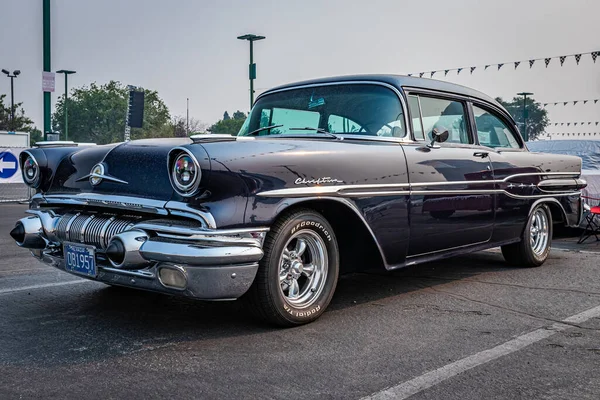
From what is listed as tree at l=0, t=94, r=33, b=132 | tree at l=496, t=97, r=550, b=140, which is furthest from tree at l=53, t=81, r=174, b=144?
tree at l=496, t=97, r=550, b=140

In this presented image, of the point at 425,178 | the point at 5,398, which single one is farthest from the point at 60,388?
the point at 425,178

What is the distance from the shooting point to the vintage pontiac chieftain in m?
3.61

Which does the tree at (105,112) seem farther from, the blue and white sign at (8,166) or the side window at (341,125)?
→ the side window at (341,125)

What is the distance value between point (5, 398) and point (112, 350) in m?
0.75

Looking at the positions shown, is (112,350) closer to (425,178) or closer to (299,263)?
(299,263)

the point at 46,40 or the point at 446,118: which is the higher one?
the point at 46,40

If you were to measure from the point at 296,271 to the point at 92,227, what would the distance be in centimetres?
121

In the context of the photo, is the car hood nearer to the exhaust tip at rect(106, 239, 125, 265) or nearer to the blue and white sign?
the exhaust tip at rect(106, 239, 125, 265)

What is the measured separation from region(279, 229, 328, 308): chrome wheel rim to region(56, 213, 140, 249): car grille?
90cm

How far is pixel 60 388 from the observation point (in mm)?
2969

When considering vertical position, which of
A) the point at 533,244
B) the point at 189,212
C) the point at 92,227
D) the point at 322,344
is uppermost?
the point at 189,212

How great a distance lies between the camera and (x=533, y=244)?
6.46m

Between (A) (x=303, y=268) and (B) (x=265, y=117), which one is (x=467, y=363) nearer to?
(A) (x=303, y=268)

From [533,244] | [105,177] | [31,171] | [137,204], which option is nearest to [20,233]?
[31,171]
